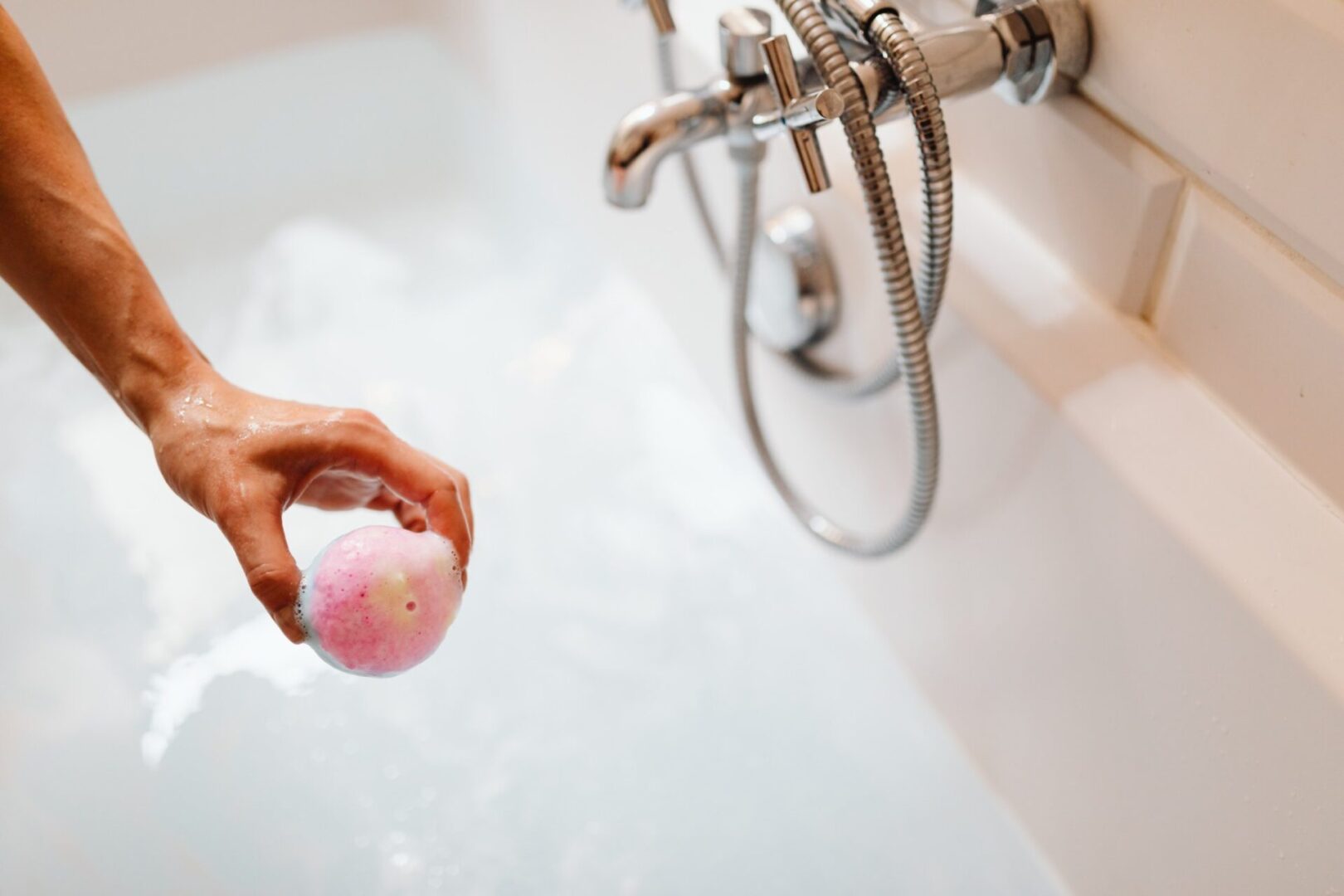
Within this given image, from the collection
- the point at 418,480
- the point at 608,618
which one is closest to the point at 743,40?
the point at 418,480

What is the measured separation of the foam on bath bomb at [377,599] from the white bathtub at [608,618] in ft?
1.07

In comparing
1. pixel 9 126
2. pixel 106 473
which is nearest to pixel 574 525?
pixel 106 473

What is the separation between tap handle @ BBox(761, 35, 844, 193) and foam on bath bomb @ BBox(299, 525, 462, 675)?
0.25 meters

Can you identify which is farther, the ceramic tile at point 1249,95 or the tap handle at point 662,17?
the tap handle at point 662,17

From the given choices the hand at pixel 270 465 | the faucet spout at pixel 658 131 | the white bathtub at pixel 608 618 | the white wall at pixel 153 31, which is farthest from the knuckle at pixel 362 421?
the white wall at pixel 153 31

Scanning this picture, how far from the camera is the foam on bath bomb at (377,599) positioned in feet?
1.56

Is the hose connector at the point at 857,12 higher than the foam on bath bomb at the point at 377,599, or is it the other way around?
the hose connector at the point at 857,12

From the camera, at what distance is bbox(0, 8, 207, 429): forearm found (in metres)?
0.54

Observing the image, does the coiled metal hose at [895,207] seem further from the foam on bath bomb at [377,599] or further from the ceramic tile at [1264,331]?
the foam on bath bomb at [377,599]

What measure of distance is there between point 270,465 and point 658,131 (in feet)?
0.92

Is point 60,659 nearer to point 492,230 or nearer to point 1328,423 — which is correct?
point 492,230

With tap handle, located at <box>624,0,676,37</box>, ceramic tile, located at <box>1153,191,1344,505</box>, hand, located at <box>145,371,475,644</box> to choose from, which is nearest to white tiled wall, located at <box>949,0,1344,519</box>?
ceramic tile, located at <box>1153,191,1344,505</box>

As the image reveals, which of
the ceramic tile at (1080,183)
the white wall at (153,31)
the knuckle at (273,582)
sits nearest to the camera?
the knuckle at (273,582)

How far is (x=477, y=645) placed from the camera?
3.10 ft
